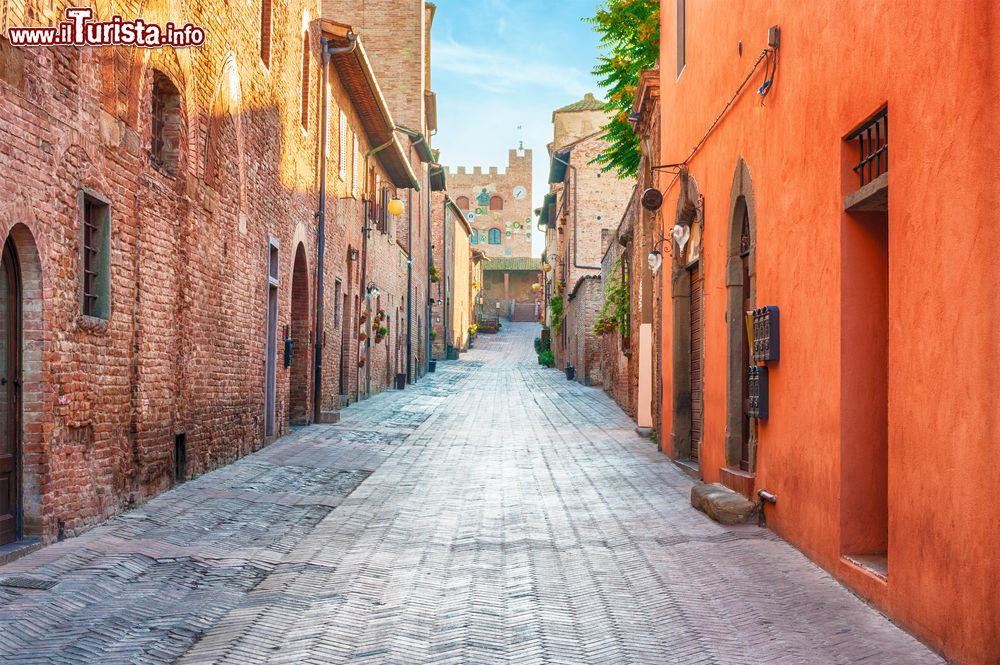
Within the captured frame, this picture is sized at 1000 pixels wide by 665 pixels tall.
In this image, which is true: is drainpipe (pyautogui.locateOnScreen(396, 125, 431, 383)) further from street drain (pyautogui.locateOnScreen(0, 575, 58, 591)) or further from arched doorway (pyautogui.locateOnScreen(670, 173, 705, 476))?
street drain (pyautogui.locateOnScreen(0, 575, 58, 591))

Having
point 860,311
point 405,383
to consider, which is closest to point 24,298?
point 860,311

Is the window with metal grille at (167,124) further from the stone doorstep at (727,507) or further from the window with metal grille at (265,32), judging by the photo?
the stone doorstep at (727,507)

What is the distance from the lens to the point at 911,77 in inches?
196

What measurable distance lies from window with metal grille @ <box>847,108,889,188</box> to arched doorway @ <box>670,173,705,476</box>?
19.6 ft

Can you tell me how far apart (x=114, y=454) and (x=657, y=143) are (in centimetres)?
997

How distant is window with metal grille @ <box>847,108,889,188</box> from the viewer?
18.5 feet

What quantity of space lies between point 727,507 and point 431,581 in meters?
2.91

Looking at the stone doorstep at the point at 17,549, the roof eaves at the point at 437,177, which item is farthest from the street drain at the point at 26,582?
the roof eaves at the point at 437,177

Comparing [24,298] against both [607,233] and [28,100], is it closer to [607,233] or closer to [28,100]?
[28,100]

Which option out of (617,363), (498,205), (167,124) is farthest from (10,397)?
(498,205)

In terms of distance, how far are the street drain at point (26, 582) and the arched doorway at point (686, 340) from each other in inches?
310

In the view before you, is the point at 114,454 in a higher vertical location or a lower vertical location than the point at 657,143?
lower

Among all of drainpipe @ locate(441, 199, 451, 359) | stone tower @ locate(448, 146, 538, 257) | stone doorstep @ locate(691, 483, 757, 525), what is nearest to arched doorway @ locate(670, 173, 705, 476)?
stone doorstep @ locate(691, 483, 757, 525)

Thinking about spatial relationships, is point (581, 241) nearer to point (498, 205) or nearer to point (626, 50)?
point (626, 50)
